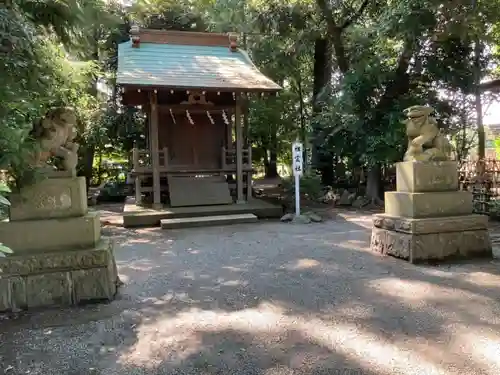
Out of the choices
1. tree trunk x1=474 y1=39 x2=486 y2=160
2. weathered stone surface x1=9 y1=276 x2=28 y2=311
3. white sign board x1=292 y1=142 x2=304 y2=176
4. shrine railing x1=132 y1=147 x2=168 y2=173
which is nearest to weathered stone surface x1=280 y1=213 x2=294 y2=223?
white sign board x1=292 y1=142 x2=304 y2=176

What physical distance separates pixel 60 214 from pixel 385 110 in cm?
840

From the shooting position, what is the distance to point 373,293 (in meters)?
3.76

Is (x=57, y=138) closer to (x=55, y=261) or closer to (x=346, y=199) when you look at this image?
(x=55, y=261)

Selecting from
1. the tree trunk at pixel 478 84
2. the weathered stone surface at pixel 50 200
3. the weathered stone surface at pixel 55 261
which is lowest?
the weathered stone surface at pixel 55 261

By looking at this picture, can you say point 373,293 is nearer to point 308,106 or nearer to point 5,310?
point 5,310

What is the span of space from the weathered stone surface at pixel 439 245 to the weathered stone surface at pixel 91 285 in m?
3.35

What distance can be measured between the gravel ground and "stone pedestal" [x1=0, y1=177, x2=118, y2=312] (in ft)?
0.62

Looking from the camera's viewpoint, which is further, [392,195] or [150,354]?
[392,195]

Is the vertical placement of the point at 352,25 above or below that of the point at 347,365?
above

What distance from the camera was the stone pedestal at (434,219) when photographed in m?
4.82

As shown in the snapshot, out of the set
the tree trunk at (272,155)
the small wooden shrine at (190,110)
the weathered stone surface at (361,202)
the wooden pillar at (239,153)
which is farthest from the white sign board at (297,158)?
the tree trunk at (272,155)

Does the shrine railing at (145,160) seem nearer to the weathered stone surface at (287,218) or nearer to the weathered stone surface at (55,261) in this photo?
the weathered stone surface at (287,218)

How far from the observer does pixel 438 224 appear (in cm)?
483

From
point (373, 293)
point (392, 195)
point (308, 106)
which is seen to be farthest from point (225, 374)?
point (308, 106)
